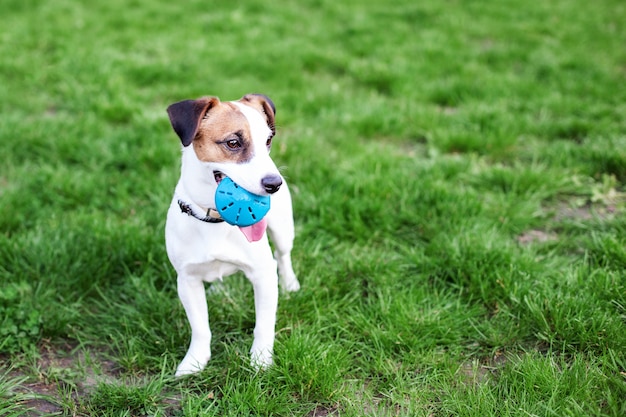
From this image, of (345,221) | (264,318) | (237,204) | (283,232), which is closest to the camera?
(237,204)

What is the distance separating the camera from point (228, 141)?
257 cm

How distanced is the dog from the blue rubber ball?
0.11 ft

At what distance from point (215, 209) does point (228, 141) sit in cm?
31

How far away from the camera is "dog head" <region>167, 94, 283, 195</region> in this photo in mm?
2502

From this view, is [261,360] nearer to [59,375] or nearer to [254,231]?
[254,231]

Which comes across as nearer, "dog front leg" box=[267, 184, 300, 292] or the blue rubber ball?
the blue rubber ball

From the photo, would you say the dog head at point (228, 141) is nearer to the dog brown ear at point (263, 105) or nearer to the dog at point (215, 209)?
the dog at point (215, 209)

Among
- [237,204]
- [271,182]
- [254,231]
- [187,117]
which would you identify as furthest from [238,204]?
[187,117]

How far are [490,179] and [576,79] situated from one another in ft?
8.06

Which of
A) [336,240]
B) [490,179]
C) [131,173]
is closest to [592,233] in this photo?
[490,179]

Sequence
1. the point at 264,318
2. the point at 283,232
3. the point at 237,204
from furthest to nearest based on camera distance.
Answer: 1. the point at 283,232
2. the point at 264,318
3. the point at 237,204

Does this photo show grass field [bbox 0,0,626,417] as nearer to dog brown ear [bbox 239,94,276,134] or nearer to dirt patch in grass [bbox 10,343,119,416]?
dirt patch in grass [bbox 10,343,119,416]

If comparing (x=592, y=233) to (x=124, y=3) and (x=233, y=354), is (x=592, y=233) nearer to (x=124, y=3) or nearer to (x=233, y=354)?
(x=233, y=354)

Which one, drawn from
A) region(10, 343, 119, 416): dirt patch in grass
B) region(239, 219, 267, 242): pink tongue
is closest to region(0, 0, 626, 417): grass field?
region(10, 343, 119, 416): dirt patch in grass
